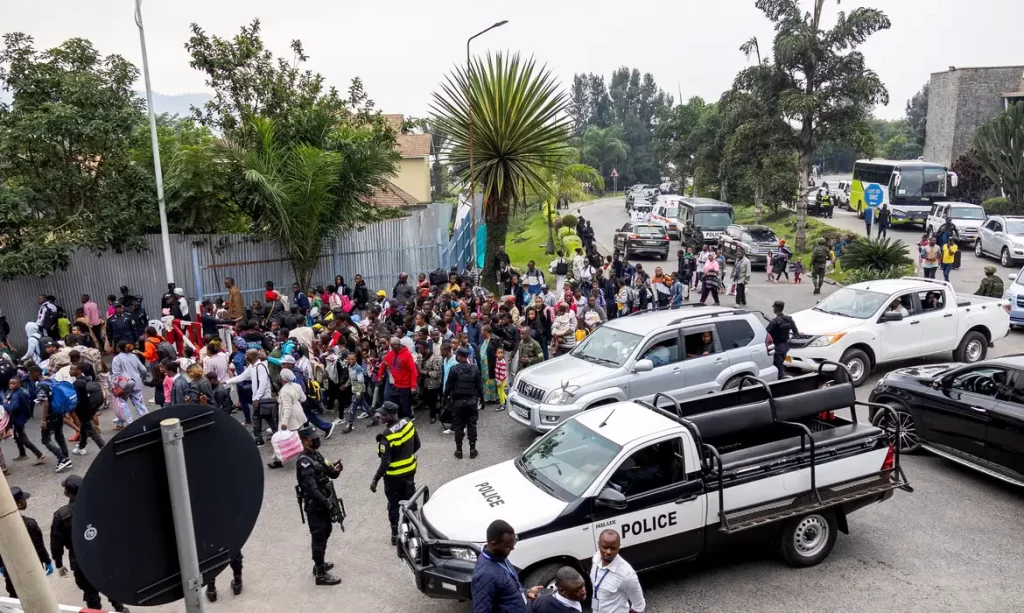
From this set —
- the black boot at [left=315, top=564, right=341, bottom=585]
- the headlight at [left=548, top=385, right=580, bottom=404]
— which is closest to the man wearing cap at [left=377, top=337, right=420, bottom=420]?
the headlight at [left=548, top=385, right=580, bottom=404]

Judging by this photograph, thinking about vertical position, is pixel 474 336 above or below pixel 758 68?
below

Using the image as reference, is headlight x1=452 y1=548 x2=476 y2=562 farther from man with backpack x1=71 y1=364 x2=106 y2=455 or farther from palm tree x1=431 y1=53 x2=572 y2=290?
palm tree x1=431 y1=53 x2=572 y2=290

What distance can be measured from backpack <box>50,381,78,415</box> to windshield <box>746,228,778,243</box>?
2301 centimetres

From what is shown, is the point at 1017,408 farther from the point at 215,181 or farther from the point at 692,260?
the point at 215,181

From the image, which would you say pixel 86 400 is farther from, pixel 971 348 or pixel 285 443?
pixel 971 348

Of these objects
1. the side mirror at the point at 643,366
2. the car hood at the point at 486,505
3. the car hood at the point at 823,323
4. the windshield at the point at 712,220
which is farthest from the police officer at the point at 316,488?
the windshield at the point at 712,220

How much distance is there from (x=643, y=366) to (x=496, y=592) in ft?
19.4

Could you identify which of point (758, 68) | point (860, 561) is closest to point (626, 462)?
point (860, 561)

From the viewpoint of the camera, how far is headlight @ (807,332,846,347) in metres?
12.7

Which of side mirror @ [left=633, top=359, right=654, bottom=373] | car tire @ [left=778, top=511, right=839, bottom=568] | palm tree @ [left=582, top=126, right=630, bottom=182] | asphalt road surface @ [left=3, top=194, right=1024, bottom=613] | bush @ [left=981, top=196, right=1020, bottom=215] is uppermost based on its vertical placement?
palm tree @ [left=582, top=126, right=630, bottom=182]

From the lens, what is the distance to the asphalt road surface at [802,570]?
22.5 ft

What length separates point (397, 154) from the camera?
816 inches

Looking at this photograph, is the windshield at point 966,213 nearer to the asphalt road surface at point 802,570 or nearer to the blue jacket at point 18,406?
the asphalt road surface at point 802,570

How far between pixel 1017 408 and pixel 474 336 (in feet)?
27.3
